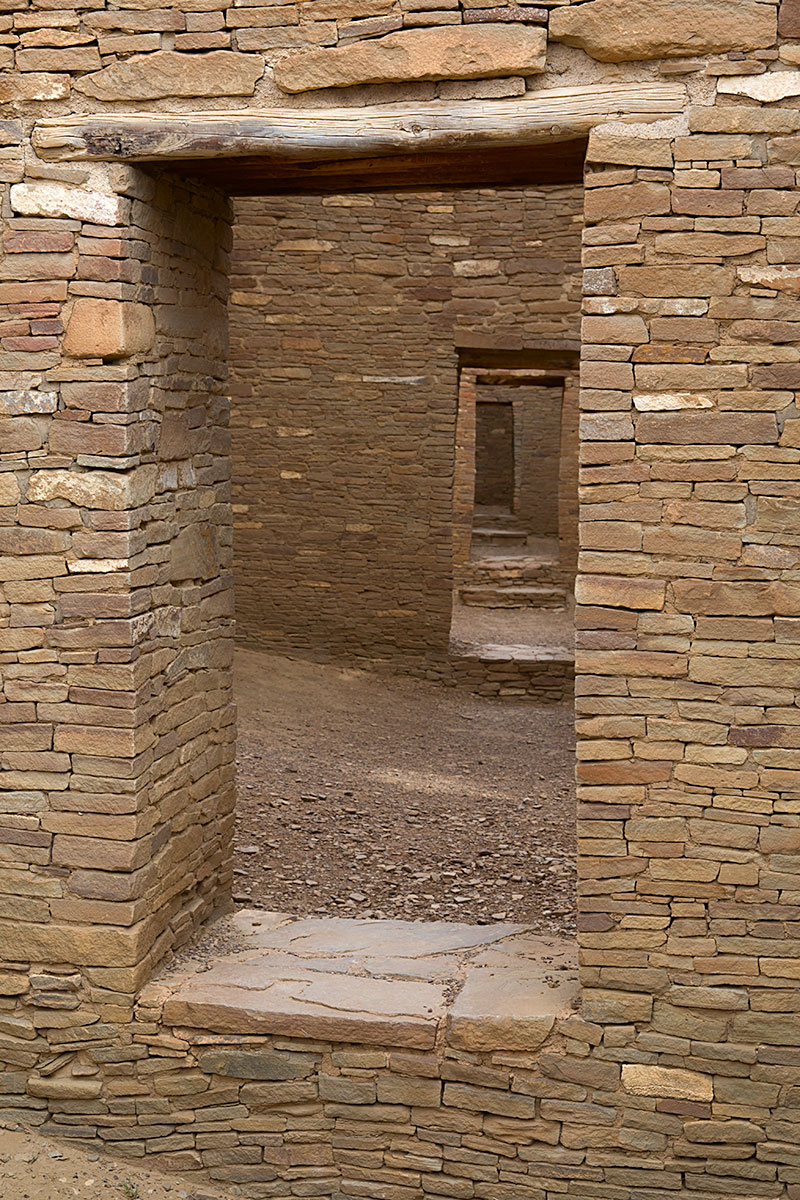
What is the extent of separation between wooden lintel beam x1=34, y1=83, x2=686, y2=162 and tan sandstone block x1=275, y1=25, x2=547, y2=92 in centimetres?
8

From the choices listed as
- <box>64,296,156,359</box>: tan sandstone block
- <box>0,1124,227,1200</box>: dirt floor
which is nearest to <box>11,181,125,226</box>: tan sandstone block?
<box>64,296,156,359</box>: tan sandstone block

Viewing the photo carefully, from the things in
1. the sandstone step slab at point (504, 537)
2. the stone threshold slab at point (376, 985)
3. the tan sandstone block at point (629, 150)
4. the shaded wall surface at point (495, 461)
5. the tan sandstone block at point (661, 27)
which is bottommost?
the stone threshold slab at point (376, 985)

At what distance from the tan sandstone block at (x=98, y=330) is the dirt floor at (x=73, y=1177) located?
8.42ft

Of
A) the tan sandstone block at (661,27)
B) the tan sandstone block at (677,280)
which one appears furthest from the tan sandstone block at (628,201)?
the tan sandstone block at (661,27)

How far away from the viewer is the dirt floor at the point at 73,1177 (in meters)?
3.78

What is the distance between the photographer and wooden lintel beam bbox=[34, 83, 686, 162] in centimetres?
352

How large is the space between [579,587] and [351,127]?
1543 millimetres

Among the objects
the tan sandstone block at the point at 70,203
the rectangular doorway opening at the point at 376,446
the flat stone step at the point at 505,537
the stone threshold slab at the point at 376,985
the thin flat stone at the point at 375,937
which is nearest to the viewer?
the tan sandstone block at the point at 70,203

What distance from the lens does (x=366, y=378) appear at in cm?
1000

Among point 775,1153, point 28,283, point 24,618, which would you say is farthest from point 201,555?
point 775,1153

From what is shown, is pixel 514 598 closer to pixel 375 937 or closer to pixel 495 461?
pixel 495 461

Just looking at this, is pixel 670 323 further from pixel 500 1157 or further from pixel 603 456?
pixel 500 1157

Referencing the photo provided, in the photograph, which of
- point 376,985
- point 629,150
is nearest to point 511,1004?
point 376,985

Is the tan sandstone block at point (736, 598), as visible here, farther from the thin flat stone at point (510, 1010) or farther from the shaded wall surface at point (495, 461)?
the shaded wall surface at point (495, 461)
